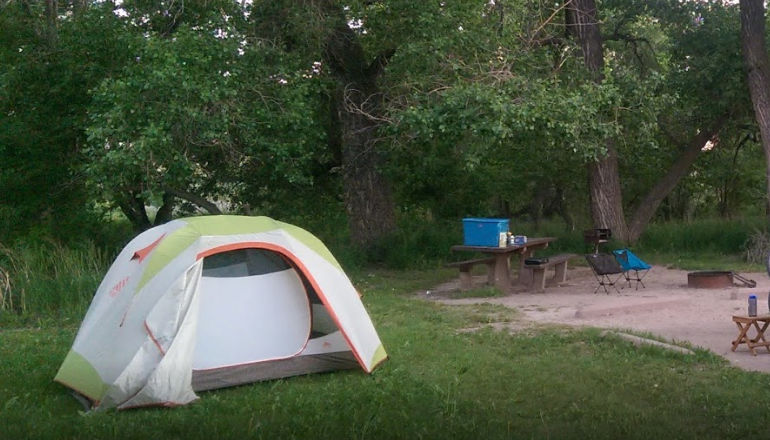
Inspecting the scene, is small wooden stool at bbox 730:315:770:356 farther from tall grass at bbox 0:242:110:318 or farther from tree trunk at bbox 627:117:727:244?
tree trunk at bbox 627:117:727:244

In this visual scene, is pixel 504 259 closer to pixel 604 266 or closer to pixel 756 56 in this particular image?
pixel 604 266

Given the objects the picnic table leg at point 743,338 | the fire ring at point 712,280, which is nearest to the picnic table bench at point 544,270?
the fire ring at point 712,280

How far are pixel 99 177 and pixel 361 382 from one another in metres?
7.05

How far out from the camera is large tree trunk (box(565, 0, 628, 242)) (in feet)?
58.3

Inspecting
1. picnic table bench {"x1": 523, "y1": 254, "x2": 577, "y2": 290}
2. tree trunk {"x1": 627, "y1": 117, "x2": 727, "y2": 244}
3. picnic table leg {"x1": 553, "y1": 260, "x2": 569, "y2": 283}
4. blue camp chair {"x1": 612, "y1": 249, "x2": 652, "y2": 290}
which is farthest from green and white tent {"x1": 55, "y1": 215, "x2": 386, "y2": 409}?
tree trunk {"x1": 627, "y1": 117, "x2": 727, "y2": 244}

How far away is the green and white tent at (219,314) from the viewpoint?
7.27m

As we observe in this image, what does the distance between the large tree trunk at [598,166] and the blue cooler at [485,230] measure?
5.30 meters

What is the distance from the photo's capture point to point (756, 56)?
16.7 meters

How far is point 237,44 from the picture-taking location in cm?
1410

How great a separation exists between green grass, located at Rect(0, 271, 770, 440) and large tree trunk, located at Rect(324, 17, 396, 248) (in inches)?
310

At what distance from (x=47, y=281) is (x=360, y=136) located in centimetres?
675

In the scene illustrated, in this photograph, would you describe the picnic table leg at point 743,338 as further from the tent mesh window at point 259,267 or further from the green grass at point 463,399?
the tent mesh window at point 259,267

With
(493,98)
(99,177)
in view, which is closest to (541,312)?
(493,98)

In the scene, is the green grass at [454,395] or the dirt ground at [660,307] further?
the dirt ground at [660,307]
